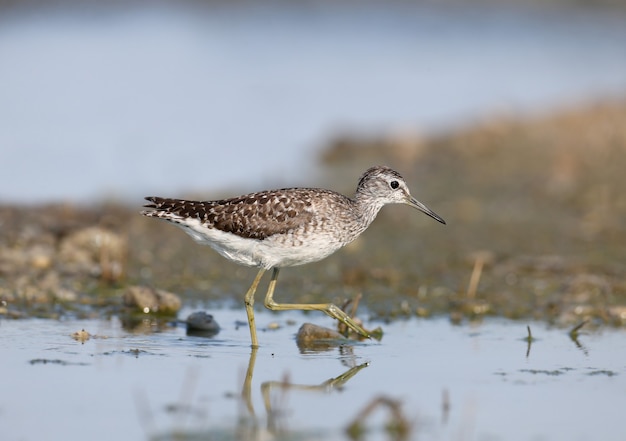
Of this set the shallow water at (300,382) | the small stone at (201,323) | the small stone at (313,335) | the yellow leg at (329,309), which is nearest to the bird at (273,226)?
the yellow leg at (329,309)

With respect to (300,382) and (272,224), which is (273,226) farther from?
(300,382)

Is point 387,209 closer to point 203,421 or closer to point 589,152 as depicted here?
point 589,152

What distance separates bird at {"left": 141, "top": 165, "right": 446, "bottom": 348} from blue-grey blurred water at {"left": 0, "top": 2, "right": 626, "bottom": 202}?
4063mm

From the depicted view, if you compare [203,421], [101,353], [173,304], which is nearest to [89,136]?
[173,304]

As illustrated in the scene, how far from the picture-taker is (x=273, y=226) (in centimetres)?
973

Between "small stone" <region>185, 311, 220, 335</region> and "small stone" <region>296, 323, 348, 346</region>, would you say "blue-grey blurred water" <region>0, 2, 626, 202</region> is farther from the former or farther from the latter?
"small stone" <region>296, 323, 348, 346</region>

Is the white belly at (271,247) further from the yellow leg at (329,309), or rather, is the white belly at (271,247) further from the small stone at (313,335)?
the small stone at (313,335)

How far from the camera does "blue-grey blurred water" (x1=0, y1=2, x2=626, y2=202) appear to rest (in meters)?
16.1

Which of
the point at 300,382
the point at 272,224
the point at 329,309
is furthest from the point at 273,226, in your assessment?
the point at 300,382

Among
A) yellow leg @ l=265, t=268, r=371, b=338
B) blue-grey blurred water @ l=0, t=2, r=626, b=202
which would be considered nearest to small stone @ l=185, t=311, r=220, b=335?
yellow leg @ l=265, t=268, r=371, b=338

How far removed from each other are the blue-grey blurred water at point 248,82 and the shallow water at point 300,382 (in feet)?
16.3

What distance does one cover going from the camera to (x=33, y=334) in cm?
928

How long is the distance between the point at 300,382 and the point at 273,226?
2.00 m

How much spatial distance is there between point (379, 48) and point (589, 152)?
10.1m
